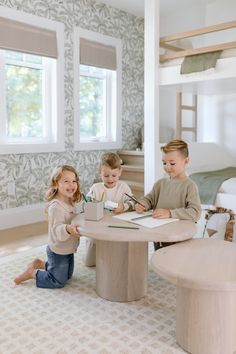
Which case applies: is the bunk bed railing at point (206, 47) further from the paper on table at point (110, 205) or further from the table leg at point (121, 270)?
the table leg at point (121, 270)

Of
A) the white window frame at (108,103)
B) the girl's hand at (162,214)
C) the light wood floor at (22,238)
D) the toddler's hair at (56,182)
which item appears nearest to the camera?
the girl's hand at (162,214)

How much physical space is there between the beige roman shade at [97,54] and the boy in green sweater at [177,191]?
8.28 feet

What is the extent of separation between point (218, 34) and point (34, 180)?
9.26 ft

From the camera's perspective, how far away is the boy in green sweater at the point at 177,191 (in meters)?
2.06

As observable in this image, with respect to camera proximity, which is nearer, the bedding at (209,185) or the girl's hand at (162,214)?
the girl's hand at (162,214)

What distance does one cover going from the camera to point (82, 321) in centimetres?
182

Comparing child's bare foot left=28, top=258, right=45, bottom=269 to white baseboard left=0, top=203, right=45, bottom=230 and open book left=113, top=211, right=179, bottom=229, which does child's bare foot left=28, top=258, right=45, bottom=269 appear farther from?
white baseboard left=0, top=203, right=45, bottom=230

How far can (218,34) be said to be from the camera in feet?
15.1

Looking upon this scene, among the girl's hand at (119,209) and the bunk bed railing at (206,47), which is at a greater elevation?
the bunk bed railing at (206,47)

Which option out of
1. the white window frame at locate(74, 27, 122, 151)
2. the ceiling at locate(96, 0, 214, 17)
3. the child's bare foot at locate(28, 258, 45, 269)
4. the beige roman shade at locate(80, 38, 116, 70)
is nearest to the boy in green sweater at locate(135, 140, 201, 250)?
the child's bare foot at locate(28, 258, 45, 269)

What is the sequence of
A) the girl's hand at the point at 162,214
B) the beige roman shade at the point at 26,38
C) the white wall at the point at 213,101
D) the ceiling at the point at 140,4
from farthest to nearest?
the white wall at the point at 213,101 → the ceiling at the point at 140,4 → the beige roman shade at the point at 26,38 → the girl's hand at the point at 162,214

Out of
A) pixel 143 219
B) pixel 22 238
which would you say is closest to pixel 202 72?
pixel 143 219

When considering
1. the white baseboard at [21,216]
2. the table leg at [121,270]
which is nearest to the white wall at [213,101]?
the white baseboard at [21,216]

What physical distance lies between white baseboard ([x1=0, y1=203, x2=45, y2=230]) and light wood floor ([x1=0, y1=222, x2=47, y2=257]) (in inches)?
3.6
